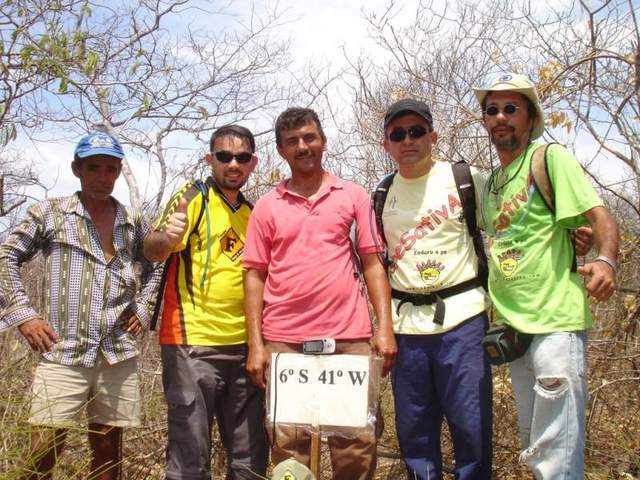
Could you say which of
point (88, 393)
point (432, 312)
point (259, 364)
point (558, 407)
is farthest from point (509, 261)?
point (88, 393)

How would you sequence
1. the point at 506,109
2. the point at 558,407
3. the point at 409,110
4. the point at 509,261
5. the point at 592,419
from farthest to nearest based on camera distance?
the point at 592,419 → the point at 409,110 → the point at 506,109 → the point at 509,261 → the point at 558,407

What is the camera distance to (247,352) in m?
3.38

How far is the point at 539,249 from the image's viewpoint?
275 centimetres

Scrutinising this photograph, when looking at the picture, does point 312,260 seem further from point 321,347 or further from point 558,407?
point 558,407

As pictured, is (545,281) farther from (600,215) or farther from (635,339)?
(635,339)

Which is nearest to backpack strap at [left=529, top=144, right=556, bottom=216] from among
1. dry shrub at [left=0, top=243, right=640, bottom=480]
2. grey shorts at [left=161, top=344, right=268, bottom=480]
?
dry shrub at [left=0, top=243, right=640, bottom=480]

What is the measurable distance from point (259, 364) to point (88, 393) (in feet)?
3.26

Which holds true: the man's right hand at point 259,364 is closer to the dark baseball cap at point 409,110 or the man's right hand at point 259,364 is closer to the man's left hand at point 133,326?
the man's left hand at point 133,326

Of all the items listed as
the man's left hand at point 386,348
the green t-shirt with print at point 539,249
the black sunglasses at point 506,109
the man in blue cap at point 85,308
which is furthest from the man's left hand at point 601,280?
the man in blue cap at point 85,308

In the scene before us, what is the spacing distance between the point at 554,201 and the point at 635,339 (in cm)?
154

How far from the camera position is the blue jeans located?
2.96 meters

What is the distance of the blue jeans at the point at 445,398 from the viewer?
2.96m

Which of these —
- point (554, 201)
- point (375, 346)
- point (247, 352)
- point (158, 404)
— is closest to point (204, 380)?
point (247, 352)

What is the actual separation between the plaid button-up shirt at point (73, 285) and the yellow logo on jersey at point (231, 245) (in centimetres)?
59
